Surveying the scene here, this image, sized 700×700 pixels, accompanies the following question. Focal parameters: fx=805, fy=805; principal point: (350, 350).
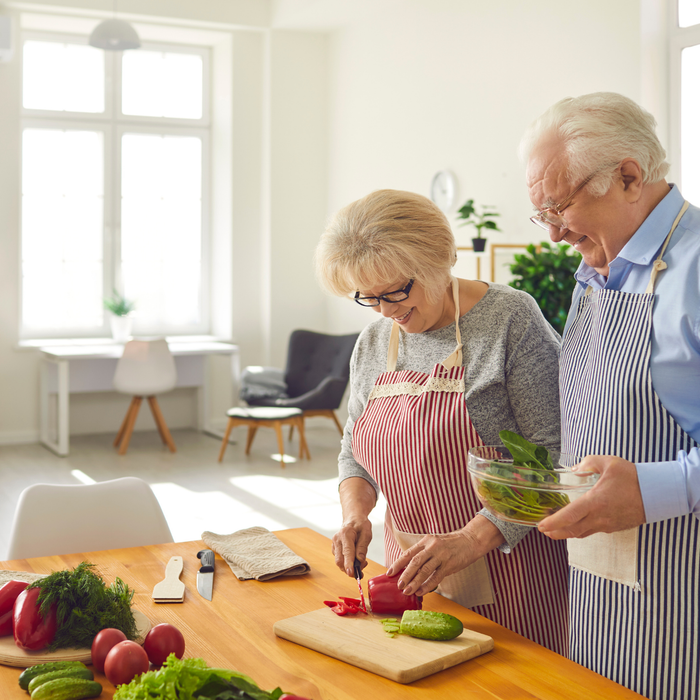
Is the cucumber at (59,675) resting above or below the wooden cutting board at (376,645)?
above

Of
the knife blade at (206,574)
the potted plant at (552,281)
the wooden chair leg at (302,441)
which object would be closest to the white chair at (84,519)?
the knife blade at (206,574)

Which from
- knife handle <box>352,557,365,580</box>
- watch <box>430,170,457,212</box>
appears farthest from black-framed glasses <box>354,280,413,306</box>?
watch <box>430,170,457,212</box>

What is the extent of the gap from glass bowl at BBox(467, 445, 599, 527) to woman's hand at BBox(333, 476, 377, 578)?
41cm

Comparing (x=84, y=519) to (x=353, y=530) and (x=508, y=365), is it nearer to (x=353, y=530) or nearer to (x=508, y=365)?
(x=353, y=530)

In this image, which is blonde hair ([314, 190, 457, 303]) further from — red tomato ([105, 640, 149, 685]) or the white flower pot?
the white flower pot

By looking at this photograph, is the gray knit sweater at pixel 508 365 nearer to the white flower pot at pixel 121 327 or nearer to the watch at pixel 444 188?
the watch at pixel 444 188

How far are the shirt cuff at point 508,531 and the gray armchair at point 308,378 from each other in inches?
184

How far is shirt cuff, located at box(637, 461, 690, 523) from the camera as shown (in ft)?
3.82

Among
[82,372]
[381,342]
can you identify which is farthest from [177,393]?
[381,342]

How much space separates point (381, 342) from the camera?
6.02 feet

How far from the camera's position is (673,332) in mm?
1222

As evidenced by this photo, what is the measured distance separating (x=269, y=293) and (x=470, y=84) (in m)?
2.78

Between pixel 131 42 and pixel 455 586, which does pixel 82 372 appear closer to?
pixel 131 42

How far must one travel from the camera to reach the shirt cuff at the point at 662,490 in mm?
1164
